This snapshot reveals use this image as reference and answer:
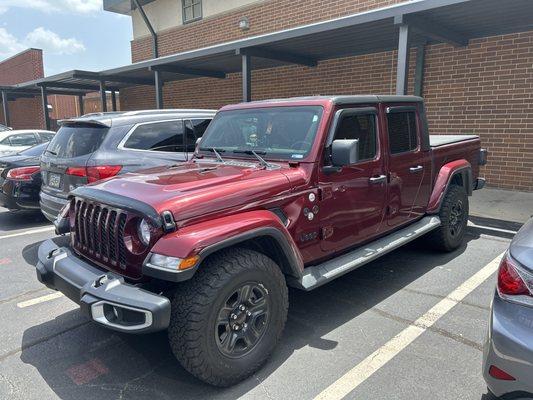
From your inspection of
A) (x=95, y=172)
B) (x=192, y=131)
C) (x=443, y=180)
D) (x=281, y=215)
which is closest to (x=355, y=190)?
(x=281, y=215)

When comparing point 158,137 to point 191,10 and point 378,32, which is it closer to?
point 378,32

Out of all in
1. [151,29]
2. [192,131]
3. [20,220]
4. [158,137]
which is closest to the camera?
[158,137]

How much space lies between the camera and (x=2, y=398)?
8.50 ft

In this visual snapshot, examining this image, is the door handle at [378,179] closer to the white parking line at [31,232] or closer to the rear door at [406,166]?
the rear door at [406,166]

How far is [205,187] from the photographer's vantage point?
9.23 feet

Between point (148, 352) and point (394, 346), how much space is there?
6.01ft

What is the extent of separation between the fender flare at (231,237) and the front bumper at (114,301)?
28 cm

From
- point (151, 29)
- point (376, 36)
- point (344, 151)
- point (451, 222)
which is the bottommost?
point (451, 222)

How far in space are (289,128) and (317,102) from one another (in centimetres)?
32

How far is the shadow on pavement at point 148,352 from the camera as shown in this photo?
2664 millimetres

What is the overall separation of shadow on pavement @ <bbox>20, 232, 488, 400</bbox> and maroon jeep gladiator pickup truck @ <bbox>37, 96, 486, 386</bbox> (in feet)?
0.90

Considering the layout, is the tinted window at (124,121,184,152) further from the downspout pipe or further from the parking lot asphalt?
the downspout pipe

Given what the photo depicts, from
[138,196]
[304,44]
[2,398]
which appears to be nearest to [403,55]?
[304,44]

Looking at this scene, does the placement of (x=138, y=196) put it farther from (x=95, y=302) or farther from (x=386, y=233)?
(x=386, y=233)
